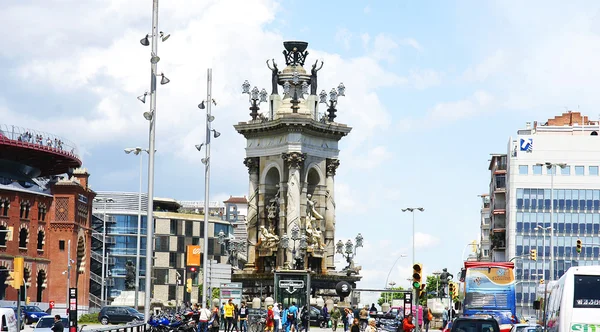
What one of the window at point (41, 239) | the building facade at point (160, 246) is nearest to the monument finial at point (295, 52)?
the window at point (41, 239)

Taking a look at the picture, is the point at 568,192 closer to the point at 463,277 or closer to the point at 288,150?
the point at 288,150

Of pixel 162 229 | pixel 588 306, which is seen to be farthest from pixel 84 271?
pixel 588 306

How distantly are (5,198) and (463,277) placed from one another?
6666 centimetres

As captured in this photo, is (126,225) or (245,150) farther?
(126,225)

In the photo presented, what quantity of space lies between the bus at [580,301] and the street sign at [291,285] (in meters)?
34.8

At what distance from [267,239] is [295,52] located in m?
13.9

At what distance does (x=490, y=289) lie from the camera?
61.4 m

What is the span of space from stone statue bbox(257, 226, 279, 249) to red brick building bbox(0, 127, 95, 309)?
112 ft

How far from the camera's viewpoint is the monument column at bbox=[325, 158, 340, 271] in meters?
94.9

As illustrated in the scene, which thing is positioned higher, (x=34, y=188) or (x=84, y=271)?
(x=34, y=188)

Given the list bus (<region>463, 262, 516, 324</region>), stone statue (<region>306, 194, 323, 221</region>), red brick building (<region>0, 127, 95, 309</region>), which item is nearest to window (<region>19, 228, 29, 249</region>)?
red brick building (<region>0, 127, 95, 309</region>)

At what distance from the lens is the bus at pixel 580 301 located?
3328 centimetres

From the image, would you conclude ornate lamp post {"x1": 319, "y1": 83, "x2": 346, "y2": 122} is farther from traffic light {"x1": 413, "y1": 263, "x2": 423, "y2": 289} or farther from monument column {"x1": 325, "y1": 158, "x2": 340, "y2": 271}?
traffic light {"x1": 413, "y1": 263, "x2": 423, "y2": 289}

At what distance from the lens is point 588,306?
33562mm
